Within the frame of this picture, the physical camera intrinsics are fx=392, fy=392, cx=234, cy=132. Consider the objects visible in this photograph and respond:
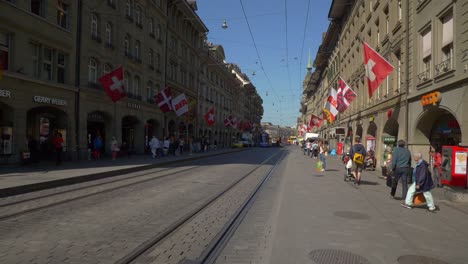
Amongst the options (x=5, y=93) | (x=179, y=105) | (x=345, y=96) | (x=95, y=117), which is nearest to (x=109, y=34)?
(x=95, y=117)

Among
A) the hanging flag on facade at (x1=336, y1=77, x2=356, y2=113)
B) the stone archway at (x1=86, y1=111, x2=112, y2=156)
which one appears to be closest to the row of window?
the stone archway at (x1=86, y1=111, x2=112, y2=156)

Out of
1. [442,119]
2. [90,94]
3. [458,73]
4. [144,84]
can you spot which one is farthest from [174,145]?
[458,73]

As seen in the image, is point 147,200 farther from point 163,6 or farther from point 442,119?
point 163,6

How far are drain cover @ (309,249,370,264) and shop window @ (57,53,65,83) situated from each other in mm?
20282

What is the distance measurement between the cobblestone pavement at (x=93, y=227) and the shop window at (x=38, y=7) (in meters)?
13.5

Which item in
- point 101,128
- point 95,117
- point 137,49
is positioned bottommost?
point 101,128

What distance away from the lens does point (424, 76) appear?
54.3 feet

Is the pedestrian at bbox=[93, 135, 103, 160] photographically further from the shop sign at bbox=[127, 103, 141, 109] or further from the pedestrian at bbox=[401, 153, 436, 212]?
the pedestrian at bbox=[401, 153, 436, 212]

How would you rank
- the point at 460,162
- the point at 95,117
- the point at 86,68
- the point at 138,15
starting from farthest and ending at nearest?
the point at 138,15 < the point at 95,117 < the point at 86,68 < the point at 460,162

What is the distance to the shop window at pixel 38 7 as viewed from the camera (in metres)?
19.9

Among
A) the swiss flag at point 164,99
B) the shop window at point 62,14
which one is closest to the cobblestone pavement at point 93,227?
the shop window at point 62,14

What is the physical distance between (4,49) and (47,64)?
3.03 m

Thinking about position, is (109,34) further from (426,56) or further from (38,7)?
(426,56)

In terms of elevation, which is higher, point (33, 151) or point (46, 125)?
point (46, 125)
